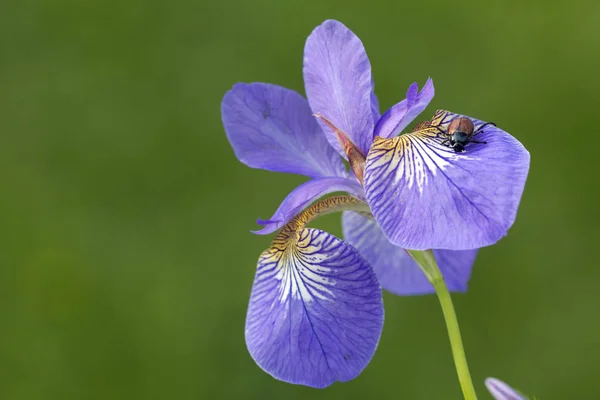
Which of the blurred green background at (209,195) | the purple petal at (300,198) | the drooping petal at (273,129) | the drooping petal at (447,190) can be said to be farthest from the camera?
the blurred green background at (209,195)

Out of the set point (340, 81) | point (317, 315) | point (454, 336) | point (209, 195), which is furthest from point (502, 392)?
point (209, 195)

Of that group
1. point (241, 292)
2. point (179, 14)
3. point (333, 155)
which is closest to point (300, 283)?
point (333, 155)

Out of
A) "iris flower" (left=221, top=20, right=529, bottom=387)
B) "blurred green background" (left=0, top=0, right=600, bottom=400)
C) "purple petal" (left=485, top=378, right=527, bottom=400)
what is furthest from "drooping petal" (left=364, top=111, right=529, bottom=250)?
"blurred green background" (left=0, top=0, right=600, bottom=400)

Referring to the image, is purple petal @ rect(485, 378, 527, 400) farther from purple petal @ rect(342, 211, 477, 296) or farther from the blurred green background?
the blurred green background

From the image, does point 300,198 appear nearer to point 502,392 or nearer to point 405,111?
point 405,111

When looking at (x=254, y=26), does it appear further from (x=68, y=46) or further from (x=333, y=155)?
(x=333, y=155)


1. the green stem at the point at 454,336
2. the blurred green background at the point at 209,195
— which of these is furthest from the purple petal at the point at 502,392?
the blurred green background at the point at 209,195

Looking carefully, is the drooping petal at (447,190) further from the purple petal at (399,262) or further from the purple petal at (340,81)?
the purple petal at (399,262)
